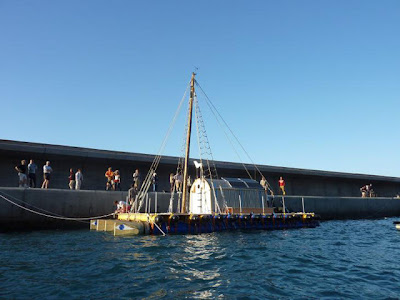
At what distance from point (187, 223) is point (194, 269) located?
947 cm

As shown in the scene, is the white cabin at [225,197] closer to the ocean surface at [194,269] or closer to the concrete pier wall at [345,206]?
the ocean surface at [194,269]

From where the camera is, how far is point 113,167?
31922 mm

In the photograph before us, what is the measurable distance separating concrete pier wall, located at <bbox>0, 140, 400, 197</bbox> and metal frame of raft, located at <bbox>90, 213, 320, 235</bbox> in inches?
349

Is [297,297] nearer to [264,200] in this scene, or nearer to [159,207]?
[264,200]

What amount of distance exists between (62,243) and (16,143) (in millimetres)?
14539

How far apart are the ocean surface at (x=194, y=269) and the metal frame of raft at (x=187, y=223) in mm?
2078

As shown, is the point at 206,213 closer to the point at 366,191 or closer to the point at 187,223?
the point at 187,223

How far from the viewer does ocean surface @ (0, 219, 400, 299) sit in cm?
868

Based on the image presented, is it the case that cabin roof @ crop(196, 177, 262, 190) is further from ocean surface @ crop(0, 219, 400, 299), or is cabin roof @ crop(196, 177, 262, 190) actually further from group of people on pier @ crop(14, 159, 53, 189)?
group of people on pier @ crop(14, 159, 53, 189)

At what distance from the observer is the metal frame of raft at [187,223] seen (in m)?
19.3

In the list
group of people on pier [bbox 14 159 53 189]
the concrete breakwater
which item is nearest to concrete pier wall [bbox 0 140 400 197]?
group of people on pier [bbox 14 159 53 189]

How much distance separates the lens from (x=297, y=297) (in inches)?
332

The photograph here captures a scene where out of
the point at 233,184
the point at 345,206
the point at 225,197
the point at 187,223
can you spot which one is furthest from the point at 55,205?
the point at 345,206

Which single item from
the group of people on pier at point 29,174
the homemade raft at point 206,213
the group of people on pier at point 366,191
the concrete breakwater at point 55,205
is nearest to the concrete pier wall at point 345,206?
the group of people on pier at point 366,191
